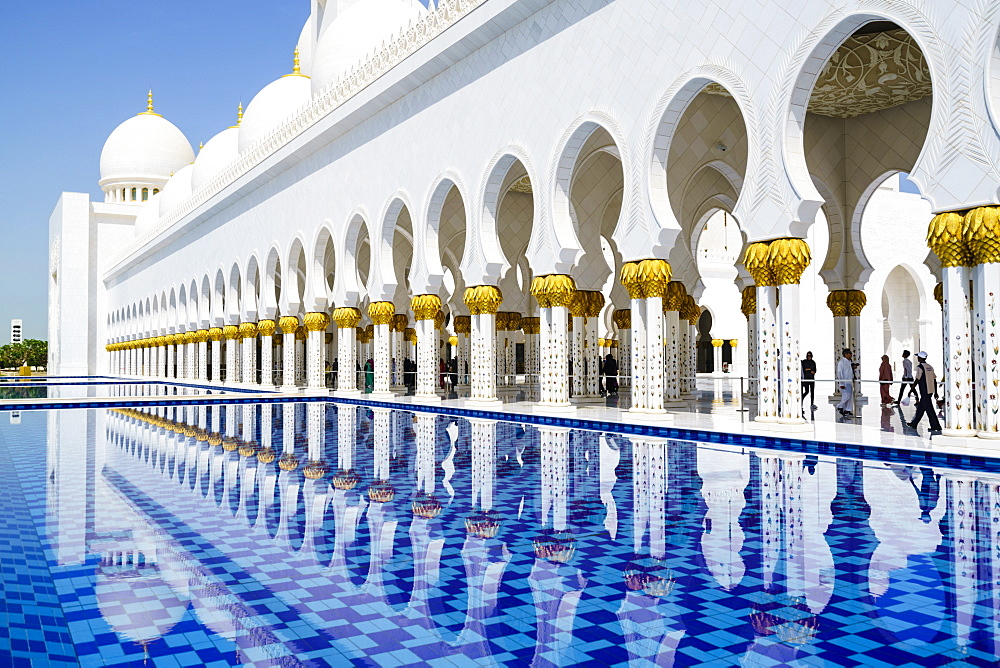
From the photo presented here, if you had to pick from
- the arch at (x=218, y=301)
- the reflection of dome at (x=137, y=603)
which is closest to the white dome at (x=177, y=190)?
the arch at (x=218, y=301)

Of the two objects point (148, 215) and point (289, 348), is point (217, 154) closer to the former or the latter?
point (148, 215)

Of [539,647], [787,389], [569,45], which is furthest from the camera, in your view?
[569,45]

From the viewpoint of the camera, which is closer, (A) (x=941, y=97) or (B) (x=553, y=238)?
(A) (x=941, y=97)

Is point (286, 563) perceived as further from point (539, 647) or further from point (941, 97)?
point (941, 97)

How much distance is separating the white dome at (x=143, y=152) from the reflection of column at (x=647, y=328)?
2328 cm

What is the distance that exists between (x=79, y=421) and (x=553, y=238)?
513 centimetres

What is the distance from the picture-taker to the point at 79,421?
28.6 ft

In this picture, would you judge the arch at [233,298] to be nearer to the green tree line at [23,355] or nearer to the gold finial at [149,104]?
the gold finial at [149,104]

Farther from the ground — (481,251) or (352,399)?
(481,251)

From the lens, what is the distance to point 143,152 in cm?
2658

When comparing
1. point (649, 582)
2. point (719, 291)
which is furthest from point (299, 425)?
point (719, 291)

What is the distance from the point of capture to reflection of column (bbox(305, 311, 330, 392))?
12.9 meters

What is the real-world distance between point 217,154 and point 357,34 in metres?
7.67

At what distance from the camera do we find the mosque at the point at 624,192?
16.3 ft
